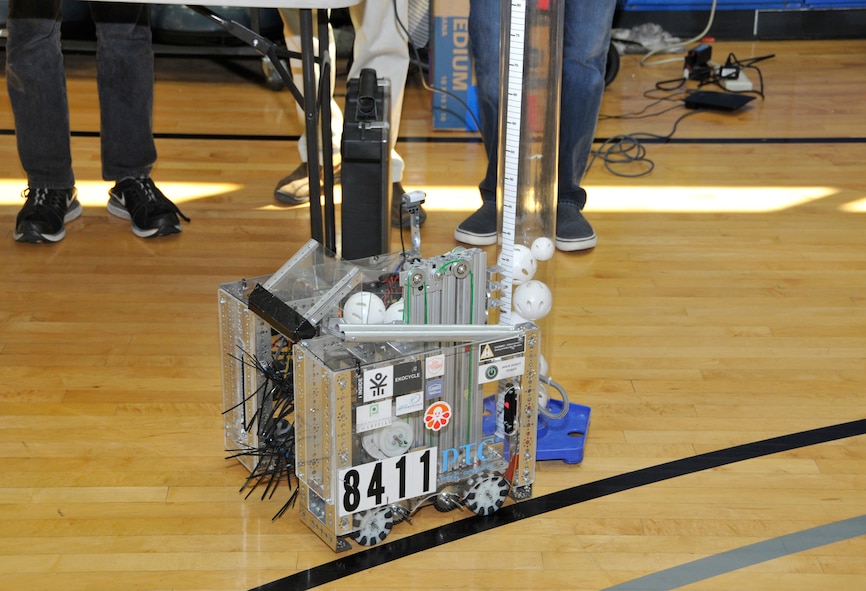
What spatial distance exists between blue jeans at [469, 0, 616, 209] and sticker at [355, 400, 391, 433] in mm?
1016

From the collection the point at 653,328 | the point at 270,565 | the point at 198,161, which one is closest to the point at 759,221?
the point at 653,328

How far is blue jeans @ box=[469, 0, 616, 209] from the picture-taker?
97.9 inches

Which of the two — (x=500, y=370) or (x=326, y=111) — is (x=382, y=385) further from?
(x=326, y=111)

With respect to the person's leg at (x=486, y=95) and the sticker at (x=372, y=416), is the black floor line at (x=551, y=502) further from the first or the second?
the person's leg at (x=486, y=95)

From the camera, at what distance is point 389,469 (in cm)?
161

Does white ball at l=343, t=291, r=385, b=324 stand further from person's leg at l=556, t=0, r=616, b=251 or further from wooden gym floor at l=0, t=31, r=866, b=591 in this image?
person's leg at l=556, t=0, r=616, b=251

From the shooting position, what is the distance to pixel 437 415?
1.64 metres

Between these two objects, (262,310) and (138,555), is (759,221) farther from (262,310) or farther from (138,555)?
(138,555)

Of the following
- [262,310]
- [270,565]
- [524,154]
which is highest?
[524,154]

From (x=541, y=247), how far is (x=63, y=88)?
1495 millimetres

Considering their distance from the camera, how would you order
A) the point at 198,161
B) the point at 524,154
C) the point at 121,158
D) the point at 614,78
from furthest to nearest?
the point at 614,78, the point at 198,161, the point at 121,158, the point at 524,154

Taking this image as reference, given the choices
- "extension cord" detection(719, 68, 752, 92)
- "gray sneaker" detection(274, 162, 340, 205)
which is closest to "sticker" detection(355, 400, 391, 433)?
"gray sneaker" detection(274, 162, 340, 205)

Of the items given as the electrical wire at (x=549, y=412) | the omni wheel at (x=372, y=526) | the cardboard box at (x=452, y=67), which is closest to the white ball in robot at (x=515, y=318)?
the electrical wire at (x=549, y=412)

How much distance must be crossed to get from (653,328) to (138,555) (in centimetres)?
121
